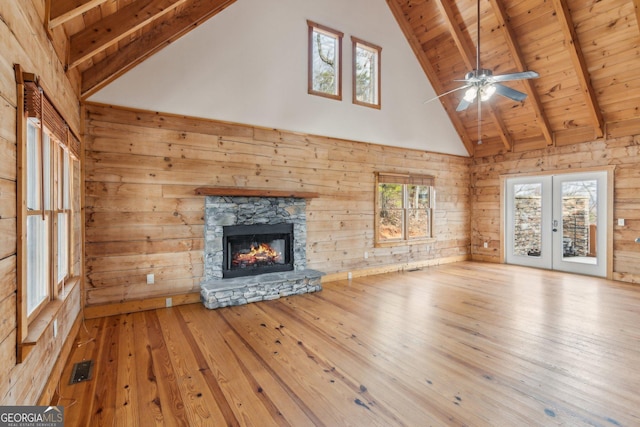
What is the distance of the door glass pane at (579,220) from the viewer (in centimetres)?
598

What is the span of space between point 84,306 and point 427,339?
395 centimetres

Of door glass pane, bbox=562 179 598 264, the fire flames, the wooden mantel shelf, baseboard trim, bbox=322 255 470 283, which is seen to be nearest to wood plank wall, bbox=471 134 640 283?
door glass pane, bbox=562 179 598 264

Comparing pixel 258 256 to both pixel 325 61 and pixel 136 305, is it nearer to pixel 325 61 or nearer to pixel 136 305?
pixel 136 305

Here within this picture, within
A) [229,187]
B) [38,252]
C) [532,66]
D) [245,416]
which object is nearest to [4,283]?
[38,252]

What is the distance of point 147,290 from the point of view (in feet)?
13.2

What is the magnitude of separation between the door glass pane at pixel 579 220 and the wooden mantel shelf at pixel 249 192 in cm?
528

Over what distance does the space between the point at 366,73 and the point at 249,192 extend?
11.5ft

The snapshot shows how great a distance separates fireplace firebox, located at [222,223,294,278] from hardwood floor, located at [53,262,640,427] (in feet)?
2.24

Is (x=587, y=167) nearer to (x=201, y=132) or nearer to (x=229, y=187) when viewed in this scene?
(x=229, y=187)

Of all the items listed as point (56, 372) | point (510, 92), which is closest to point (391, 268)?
point (510, 92)

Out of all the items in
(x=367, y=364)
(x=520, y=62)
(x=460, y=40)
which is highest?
(x=460, y=40)

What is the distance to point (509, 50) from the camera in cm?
544

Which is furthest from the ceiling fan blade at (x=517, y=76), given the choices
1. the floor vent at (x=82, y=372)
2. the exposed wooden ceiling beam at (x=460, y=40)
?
the floor vent at (x=82, y=372)

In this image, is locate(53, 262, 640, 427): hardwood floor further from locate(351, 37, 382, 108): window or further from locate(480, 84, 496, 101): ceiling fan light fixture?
locate(351, 37, 382, 108): window
